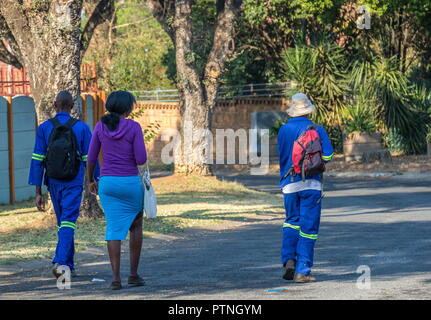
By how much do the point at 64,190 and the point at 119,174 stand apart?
0.97m

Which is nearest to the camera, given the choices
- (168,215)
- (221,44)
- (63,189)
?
(63,189)

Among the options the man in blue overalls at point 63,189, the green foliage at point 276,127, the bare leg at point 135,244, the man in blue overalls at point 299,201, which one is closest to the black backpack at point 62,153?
the man in blue overalls at point 63,189

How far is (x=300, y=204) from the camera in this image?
934cm

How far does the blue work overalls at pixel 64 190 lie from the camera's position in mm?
9383

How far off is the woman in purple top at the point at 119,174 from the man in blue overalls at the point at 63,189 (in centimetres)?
75

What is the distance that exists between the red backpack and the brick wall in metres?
22.0

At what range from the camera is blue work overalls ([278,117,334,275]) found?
9.19m

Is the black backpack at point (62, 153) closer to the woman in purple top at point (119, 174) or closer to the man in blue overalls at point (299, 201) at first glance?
the woman in purple top at point (119, 174)

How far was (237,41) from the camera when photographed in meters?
31.5

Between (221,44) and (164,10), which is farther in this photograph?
(164,10)

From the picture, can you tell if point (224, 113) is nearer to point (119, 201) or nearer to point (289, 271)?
point (289, 271)

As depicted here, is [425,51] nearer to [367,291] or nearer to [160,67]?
[160,67]

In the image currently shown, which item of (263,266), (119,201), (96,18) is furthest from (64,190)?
(96,18)

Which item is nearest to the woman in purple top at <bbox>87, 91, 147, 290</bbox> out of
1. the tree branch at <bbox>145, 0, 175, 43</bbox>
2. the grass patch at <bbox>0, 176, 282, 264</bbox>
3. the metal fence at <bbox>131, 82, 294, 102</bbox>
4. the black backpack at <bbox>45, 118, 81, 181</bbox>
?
the black backpack at <bbox>45, 118, 81, 181</bbox>
